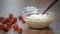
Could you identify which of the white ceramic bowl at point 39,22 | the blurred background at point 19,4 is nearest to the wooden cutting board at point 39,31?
the white ceramic bowl at point 39,22

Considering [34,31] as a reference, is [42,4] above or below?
above

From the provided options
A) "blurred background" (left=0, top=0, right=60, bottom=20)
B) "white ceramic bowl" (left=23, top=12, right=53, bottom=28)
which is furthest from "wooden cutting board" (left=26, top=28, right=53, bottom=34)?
"blurred background" (left=0, top=0, right=60, bottom=20)

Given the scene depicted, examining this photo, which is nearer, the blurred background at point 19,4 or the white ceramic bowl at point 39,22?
the white ceramic bowl at point 39,22

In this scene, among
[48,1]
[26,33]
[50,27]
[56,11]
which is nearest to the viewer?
[26,33]

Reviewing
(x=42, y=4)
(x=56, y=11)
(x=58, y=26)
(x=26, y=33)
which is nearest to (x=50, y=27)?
(x=58, y=26)

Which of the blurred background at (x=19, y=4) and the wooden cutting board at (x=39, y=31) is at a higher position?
the blurred background at (x=19, y=4)

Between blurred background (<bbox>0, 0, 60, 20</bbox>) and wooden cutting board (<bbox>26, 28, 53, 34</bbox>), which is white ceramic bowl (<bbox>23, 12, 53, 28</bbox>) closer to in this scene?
wooden cutting board (<bbox>26, 28, 53, 34</bbox>)

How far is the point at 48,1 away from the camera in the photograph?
1402 mm

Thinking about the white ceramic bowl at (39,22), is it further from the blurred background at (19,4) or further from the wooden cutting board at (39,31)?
the blurred background at (19,4)

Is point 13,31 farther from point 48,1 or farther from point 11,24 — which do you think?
point 48,1

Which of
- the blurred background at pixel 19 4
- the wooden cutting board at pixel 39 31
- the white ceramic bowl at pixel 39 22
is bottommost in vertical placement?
the wooden cutting board at pixel 39 31

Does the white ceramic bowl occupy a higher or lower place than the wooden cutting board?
higher

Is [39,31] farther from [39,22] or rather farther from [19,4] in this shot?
[19,4]

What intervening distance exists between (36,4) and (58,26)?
0.55 meters
